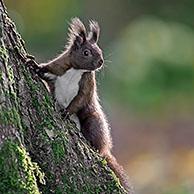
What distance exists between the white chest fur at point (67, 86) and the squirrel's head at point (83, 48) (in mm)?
54

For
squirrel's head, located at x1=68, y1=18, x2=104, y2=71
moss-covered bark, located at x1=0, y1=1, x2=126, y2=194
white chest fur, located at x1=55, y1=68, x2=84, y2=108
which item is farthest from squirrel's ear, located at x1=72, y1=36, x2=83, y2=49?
moss-covered bark, located at x1=0, y1=1, x2=126, y2=194

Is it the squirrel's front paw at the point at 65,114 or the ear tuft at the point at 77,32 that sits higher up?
the ear tuft at the point at 77,32

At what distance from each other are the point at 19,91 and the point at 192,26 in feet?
47.2

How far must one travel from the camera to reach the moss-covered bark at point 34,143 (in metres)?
3.63

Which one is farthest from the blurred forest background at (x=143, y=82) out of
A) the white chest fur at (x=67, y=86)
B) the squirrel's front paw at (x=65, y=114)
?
A: the squirrel's front paw at (x=65, y=114)

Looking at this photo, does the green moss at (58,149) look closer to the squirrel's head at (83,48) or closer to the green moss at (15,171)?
the green moss at (15,171)

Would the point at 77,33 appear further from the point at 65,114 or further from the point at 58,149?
the point at 58,149

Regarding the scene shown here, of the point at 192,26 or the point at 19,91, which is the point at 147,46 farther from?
the point at 19,91

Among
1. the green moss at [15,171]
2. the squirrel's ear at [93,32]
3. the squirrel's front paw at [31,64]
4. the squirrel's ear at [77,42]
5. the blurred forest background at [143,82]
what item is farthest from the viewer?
the blurred forest background at [143,82]

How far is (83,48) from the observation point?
543cm

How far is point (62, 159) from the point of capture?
3975 mm

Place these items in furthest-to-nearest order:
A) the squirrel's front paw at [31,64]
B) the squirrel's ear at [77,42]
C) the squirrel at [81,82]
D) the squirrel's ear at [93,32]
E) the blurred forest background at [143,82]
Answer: the blurred forest background at [143,82] → the squirrel's ear at [77,42] → the squirrel's ear at [93,32] → the squirrel at [81,82] → the squirrel's front paw at [31,64]

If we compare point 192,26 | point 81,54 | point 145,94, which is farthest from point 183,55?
point 81,54

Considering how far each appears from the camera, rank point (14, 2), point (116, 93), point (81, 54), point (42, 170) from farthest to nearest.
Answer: point (14, 2)
point (116, 93)
point (81, 54)
point (42, 170)
